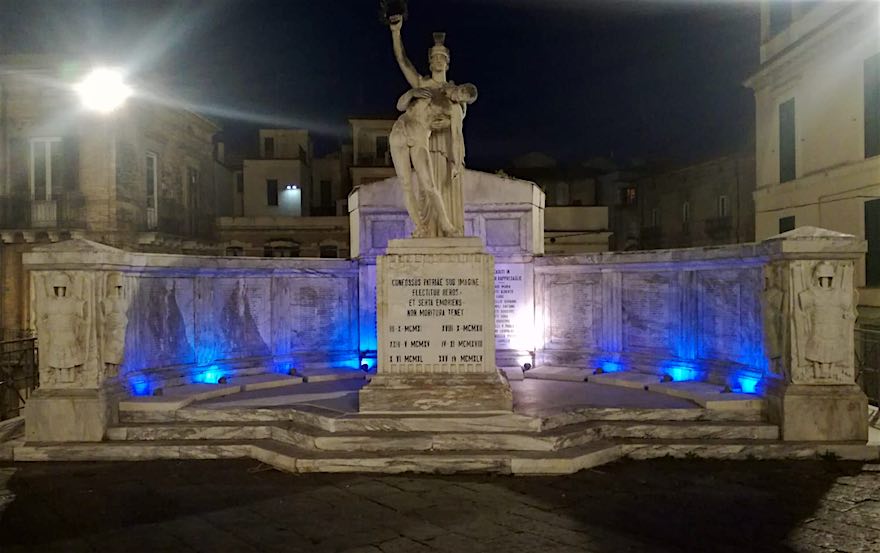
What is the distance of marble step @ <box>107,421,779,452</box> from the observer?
681cm

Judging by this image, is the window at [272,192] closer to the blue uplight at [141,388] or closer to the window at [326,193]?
the window at [326,193]

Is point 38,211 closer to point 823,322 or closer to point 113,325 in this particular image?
point 113,325

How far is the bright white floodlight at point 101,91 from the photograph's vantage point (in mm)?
23062

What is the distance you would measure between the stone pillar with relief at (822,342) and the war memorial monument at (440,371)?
0.05 ft

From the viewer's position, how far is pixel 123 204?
23.9 m

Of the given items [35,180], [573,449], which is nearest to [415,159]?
[573,449]

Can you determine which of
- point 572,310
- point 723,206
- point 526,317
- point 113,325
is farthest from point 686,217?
point 113,325

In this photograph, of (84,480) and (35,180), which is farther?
(35,180)

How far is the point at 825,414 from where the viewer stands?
702 centimetres

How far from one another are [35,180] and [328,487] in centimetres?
2299

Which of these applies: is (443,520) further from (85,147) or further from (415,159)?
(85,147)

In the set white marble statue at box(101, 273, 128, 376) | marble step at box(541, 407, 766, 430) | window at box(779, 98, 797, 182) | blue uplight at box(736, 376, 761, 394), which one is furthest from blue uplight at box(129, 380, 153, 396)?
window at box(779, 98, 797, 182)

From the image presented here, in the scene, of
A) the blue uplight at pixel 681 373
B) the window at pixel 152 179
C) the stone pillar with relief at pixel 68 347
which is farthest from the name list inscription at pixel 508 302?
the window at pixel 152 179

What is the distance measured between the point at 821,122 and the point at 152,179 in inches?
948
